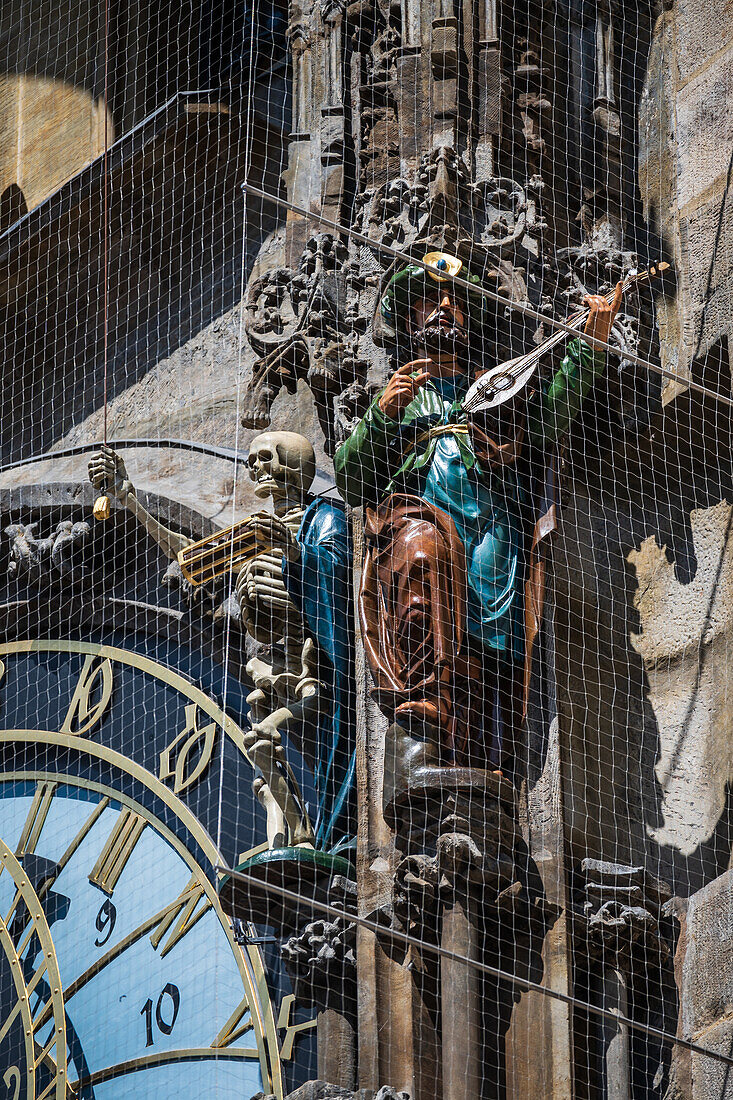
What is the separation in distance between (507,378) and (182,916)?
1534 millimetres

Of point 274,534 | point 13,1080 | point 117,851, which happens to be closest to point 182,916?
point 117,851

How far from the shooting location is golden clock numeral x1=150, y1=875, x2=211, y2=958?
6.45 meters

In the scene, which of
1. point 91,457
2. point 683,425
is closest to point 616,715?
point 683,425

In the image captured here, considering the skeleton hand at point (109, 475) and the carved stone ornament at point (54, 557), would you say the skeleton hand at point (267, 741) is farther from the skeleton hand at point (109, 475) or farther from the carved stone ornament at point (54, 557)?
the carved stone ornament at point (54, 557)

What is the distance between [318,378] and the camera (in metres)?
6.34

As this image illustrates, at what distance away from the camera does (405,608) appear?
5816 millimetres

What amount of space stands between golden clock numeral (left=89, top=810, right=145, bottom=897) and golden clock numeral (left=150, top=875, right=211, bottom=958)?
218mm

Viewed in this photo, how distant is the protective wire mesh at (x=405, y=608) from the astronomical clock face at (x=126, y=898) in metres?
0.01

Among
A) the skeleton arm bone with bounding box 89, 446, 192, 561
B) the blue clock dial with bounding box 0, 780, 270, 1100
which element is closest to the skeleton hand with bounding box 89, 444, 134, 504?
the skeleton arm bone with bounding box 89, 446, 192, 561

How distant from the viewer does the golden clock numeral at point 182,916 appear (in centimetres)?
645

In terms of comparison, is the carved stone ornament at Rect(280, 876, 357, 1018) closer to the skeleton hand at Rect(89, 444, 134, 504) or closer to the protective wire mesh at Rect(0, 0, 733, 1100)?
the protective wire mesh at Rect(0, 0, 733, 1100)

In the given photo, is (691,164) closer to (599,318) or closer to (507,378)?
(599,318)

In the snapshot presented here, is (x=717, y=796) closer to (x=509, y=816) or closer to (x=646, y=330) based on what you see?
(x=509, y=816)

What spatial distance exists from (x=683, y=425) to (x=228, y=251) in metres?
1.80
